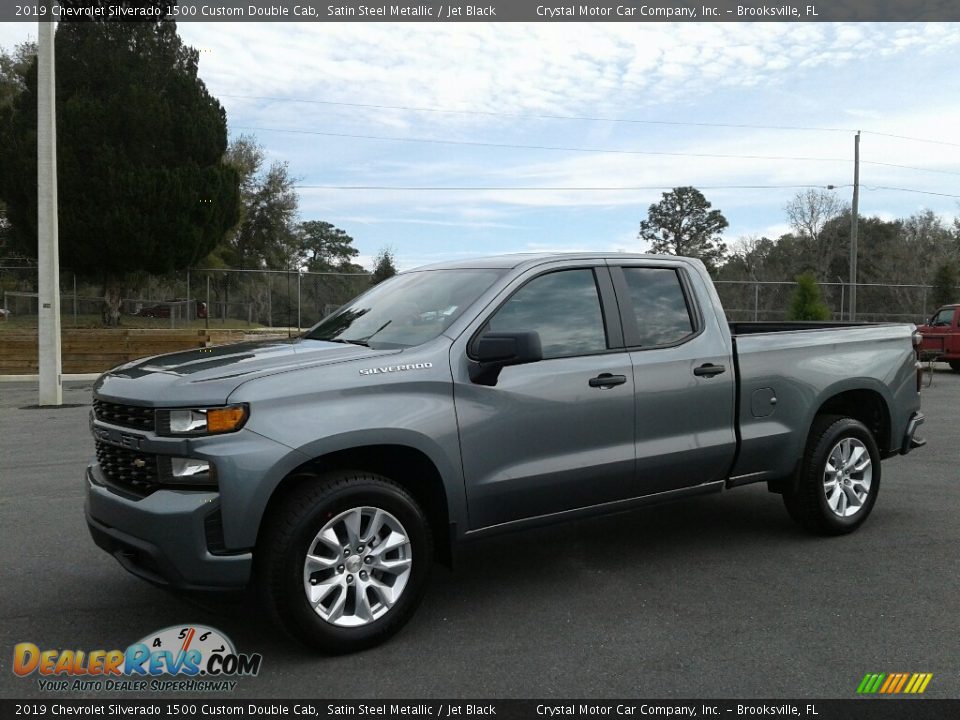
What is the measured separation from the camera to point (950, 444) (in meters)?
9.68

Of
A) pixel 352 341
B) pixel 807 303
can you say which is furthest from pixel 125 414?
pixel 807 303

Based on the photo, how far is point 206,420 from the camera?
367 cm

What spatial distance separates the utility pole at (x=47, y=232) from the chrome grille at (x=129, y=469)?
37.9 feet

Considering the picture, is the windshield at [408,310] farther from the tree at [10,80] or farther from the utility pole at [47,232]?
the tree at [10,80]

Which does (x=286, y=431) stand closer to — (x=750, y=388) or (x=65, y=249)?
(x=750, y=388)

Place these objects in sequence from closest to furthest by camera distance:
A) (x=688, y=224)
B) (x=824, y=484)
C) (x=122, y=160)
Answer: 1. (x=824, y=484)
2. (x=122, y=160)
3. (x=688, y=224)

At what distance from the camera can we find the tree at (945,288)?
3484cm

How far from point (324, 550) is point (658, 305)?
258 centimetres

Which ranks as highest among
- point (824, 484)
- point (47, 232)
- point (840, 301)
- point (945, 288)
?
point (47, 232)

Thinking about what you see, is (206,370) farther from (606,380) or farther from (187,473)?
(606,380)

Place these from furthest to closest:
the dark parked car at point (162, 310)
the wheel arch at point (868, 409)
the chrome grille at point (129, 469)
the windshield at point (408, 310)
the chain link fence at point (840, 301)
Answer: the chain link fence at point (840, 301) → the dark parked car at point (162, 310) → the wheel arch at point (868, 409) → the windshield at point (408, 310) → the chrome grille at point (129, 469)

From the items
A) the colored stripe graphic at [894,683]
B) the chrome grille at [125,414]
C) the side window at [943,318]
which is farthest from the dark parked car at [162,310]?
the colored stripe graphic at [894,683]

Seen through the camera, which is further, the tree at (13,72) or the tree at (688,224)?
the tree at (688,224)

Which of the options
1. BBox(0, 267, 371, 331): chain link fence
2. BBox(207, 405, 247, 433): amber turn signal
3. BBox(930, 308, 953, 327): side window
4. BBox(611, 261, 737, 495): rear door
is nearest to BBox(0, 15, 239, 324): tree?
BBox(0, 267, 371, 331): chain link fence
